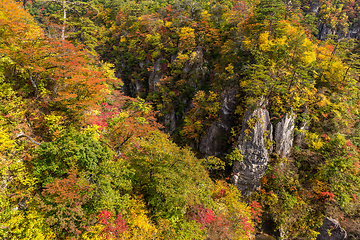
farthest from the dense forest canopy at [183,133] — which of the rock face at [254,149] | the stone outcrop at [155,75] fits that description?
the stone outcrop at [155,75]

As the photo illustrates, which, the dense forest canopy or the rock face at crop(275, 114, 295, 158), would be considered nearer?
the dense forest canopy

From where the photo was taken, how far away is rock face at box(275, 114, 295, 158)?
16.4m

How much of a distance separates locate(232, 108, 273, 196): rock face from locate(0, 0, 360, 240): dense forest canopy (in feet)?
0.36

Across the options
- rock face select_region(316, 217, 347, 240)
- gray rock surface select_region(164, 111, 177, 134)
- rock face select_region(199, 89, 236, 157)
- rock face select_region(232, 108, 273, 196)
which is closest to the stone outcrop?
gray rock surface select_region(164, 111, 177, 134)

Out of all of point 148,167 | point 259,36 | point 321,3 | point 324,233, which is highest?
point 321,3

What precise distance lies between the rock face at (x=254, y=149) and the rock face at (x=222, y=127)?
2.72 meters

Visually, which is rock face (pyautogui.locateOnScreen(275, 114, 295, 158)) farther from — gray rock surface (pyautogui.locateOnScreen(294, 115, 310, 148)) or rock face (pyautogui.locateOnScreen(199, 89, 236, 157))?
rock face (pyautogui.locateOnScreen(199, 89, 236, 157))

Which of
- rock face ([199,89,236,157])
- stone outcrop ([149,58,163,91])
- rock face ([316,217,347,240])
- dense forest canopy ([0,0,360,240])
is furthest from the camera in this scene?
stone outcrop ([149,58,163,91])

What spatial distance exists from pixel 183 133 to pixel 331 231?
1854 cm

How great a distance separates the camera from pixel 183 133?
23641 mm

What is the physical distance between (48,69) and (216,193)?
57.6 ft

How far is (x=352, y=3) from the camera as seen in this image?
37750 millimetres

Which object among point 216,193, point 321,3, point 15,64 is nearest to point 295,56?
point 216,193

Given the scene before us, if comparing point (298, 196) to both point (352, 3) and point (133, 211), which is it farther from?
point (352, 3)
